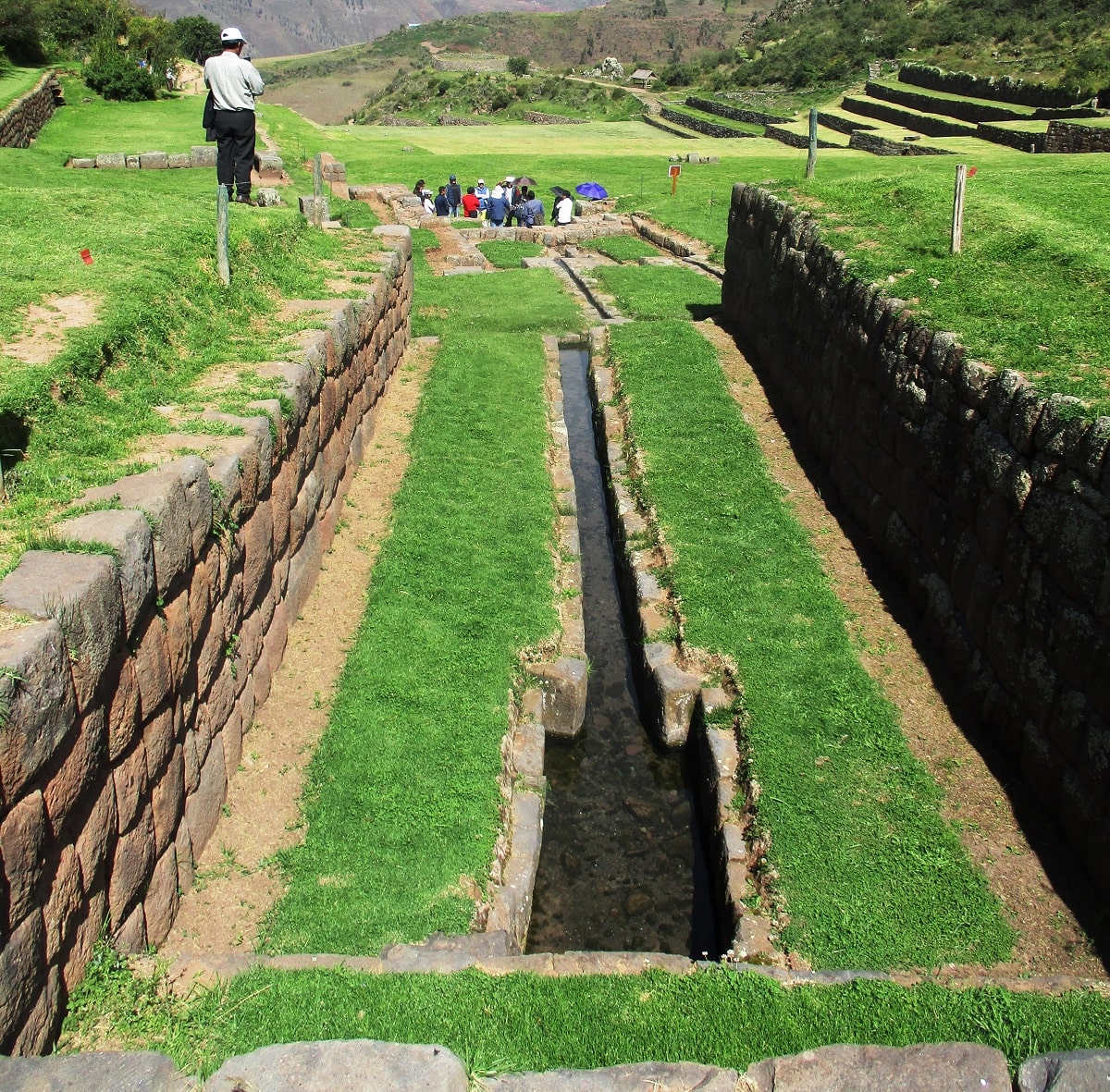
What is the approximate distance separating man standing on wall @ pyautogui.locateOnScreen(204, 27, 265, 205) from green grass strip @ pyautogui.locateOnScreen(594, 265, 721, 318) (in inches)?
260

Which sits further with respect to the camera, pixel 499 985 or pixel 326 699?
pixel 326 699

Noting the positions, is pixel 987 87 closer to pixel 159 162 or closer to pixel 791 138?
pixel 791 138

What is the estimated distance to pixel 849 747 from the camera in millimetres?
6414

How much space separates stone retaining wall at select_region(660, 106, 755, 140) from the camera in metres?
43.9

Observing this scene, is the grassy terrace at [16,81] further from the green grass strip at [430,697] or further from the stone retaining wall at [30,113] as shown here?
the green grass strip at [430,697]

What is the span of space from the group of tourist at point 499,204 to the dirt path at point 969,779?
14.8 metres

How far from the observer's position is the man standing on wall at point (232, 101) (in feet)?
35.2

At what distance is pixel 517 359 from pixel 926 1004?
35.1 ft

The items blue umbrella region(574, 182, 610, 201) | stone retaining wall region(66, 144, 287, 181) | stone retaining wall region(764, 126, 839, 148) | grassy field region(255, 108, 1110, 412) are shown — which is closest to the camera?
grassy field region(255, 108, 1110, 412)

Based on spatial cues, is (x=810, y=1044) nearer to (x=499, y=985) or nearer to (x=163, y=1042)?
(x=499, y=985)

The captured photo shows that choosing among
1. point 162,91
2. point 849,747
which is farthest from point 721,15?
point 849,747

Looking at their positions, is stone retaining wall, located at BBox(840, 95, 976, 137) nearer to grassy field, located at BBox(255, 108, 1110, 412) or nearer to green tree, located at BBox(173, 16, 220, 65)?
grassy field, located at BBox(255, 108, 1110, 412)

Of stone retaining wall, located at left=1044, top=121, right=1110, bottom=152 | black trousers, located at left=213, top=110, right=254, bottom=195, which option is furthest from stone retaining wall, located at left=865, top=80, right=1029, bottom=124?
black trousers, located at left=213, top=110, right=254, bottom=195

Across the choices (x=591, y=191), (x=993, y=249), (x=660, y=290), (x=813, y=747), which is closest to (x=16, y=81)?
(x=591, y=191)
